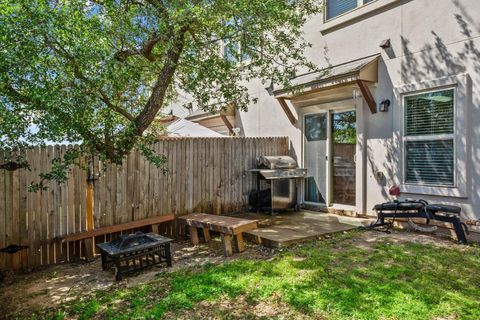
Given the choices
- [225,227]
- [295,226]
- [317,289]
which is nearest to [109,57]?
[225,227]

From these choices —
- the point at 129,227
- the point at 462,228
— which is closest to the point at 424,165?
the point at 462,228

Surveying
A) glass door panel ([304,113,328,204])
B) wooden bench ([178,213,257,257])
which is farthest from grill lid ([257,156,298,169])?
wooden bench ([178,213,257,257])

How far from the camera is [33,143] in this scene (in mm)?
4293

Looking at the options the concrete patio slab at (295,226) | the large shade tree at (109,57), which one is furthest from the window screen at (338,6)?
the concrete patio slab at (295,226)

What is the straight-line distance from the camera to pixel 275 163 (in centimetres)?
784

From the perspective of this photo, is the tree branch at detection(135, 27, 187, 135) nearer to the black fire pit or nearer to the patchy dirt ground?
the black fire pit

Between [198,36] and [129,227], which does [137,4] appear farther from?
[129,227]

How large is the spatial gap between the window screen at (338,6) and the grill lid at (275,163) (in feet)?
11.4

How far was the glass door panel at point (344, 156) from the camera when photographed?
24.3 feet

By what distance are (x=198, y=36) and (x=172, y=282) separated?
4.03 metres

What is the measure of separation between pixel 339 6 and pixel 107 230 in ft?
22.0

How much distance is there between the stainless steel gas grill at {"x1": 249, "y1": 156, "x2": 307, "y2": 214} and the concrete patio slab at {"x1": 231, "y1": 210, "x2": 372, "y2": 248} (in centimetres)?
29

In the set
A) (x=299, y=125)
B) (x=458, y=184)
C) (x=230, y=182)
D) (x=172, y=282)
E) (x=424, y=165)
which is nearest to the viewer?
(x=172, y=282)

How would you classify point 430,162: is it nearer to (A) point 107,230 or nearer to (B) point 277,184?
(B) point 277,184
